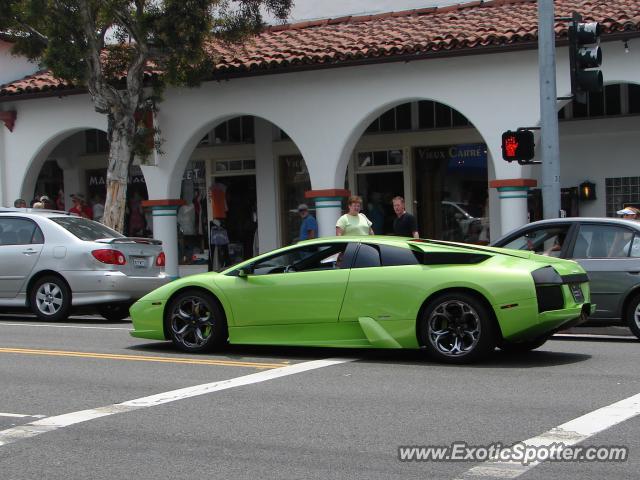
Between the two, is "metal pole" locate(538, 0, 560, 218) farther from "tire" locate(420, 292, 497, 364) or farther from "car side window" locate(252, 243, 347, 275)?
"tire" locate(420, 292, 497, 364)

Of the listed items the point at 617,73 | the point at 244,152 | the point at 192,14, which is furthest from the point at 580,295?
the point at 244,152

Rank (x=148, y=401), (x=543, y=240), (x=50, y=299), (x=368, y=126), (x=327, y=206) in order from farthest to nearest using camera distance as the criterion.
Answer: (x=368, y=126) < (x=327, y=206) < (x=50, y=299) < (x=543, y=240) < (x=148, y=401)

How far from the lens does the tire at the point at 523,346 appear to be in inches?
425

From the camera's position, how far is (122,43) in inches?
776

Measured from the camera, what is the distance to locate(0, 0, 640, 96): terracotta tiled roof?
1775 cm

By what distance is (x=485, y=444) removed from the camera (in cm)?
676

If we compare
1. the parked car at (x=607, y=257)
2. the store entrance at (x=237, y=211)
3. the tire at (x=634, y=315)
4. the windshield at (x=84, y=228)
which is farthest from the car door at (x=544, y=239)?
the store entrance at (x=237, y=211)

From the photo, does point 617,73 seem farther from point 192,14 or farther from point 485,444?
point 485,444

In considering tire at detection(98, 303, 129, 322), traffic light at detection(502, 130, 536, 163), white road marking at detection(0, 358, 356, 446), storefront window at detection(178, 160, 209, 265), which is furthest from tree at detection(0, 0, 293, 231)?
white road marking at detection(0, 358, 356, 446)

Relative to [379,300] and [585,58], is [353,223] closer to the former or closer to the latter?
[585,58]

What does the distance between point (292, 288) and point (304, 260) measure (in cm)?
40

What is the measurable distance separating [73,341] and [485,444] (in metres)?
7.07

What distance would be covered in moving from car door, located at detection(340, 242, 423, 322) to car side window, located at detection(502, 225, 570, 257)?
282cm

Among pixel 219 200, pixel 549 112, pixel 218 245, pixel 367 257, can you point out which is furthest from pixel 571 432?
pixel 219 200
